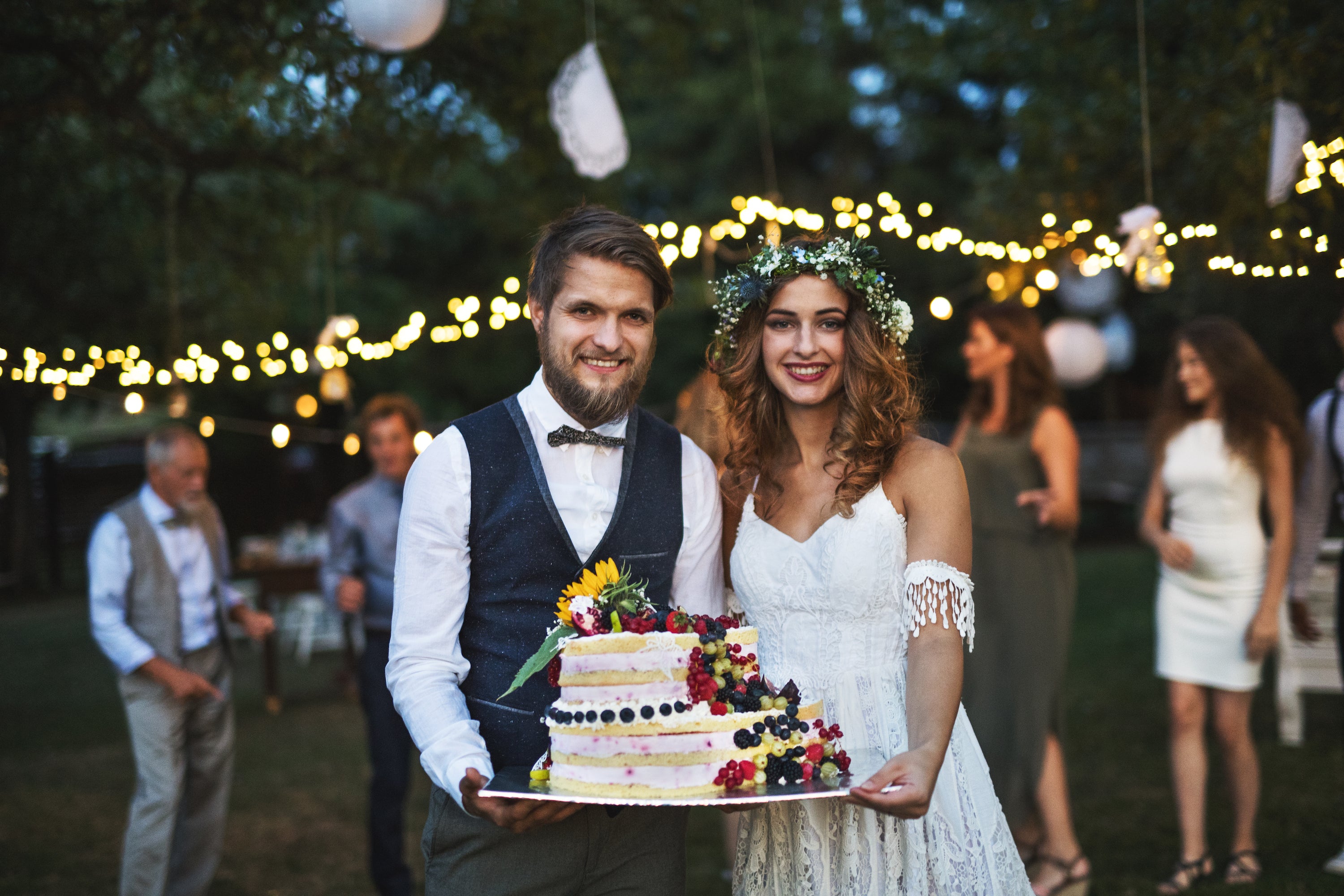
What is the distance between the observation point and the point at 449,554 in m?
2.34

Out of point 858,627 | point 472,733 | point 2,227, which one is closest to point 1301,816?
point 858,627

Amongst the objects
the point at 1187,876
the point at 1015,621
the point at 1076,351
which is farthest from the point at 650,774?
the point at 1076,351

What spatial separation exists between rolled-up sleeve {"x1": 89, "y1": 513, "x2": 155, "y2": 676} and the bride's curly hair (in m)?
2.76

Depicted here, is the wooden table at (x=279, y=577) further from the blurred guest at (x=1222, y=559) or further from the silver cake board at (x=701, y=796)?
the silver cake board at (x=701, y=796)

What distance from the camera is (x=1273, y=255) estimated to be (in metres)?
4.12

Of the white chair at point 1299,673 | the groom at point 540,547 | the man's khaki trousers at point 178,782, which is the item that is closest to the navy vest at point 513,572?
the groom at point 540,547

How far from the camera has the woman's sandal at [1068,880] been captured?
4.35 metres

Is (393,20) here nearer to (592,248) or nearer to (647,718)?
(592,248)

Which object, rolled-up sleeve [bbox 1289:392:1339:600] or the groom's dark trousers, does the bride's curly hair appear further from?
rolled-up sleeve [bbox 1289:392:1339:600]

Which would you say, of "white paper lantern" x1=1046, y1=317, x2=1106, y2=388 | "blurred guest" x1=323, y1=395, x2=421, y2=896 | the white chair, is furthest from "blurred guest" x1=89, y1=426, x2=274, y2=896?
"white paper lantern" x1=1046, y1=317, x2=1106, y2=388

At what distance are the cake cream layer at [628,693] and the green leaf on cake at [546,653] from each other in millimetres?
63

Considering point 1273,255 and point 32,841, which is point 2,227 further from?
point 1273,255

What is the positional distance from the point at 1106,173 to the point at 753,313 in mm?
5403

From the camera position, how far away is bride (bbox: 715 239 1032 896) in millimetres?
2445
